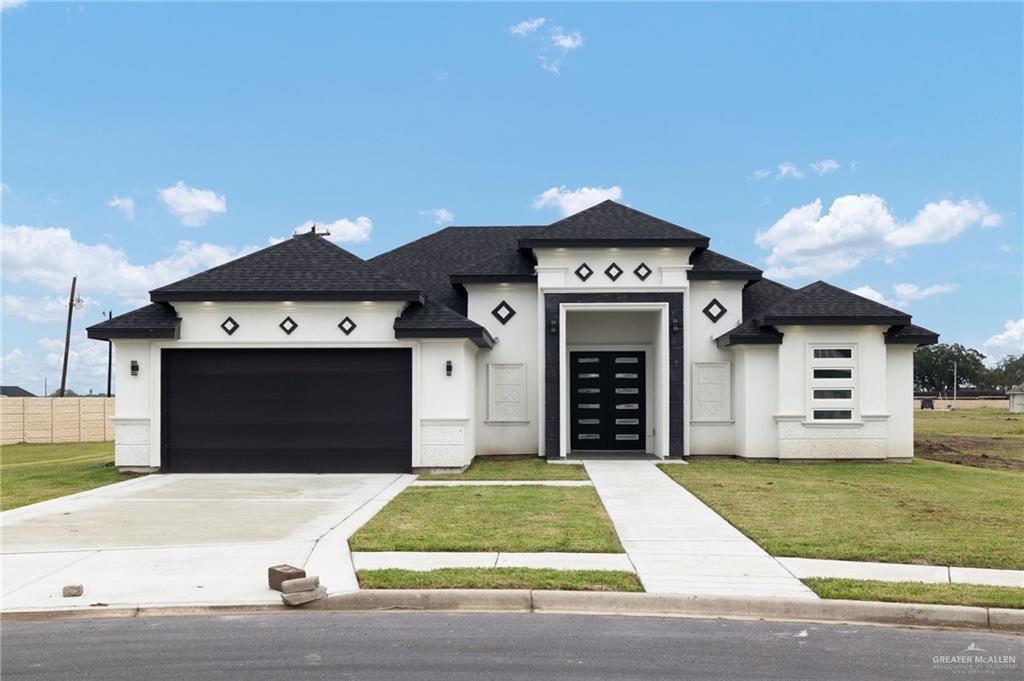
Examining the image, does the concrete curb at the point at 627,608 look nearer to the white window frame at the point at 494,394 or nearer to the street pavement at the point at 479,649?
the street pavement at the point at 479,649

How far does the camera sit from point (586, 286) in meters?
17.5

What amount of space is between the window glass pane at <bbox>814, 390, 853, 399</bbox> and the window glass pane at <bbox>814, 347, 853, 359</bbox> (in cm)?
74

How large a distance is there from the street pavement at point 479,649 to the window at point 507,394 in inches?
475

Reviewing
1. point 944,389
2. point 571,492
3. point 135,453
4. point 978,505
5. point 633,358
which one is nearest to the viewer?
point 978,505

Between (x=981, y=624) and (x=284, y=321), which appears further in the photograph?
(x=284, y=321)

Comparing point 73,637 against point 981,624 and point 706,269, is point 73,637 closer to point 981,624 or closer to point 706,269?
point 981,624

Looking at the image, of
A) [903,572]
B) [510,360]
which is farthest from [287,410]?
[903,572]

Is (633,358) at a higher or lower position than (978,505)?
higher

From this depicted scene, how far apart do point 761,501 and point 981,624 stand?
17.8 feet

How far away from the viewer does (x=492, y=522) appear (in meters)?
9.61

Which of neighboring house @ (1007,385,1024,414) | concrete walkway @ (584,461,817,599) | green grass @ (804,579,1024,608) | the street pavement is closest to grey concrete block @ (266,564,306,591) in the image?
the street pavement

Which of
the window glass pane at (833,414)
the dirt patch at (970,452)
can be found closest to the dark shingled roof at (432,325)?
the window glass pane at (833,414)

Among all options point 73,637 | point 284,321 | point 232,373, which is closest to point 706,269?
point 284,321

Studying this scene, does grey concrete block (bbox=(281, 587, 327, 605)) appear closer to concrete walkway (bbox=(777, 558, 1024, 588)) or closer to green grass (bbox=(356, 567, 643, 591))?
green grass (bbox=(356, 567, 643, 591))
